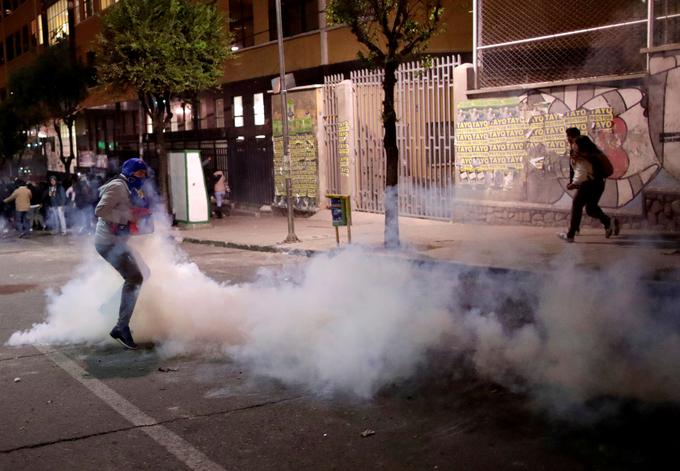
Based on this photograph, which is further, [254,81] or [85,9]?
[85,9]

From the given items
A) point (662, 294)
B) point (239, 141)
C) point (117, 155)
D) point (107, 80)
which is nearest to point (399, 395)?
point (662, 294)

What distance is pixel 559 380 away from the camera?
5.04m

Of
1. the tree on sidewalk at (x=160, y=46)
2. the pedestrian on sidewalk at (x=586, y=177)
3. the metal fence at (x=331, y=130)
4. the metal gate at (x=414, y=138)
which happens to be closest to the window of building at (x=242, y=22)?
the tree on sidewalk at (x=160, y=46)

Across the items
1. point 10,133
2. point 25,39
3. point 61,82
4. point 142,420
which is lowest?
point 142,420

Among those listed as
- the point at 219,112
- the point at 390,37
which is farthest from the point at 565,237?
the point at 219,112

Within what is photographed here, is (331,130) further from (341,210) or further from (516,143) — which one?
(341,210)

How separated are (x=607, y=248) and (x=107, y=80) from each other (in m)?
14.5

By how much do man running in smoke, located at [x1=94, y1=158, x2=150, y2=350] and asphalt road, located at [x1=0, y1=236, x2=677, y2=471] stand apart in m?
0.48

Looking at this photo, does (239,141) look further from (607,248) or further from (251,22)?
(607,248)

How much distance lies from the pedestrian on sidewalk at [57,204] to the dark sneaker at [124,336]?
14703mm

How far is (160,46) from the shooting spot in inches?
747

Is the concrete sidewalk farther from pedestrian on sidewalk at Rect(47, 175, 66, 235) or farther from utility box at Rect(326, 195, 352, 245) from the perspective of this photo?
pedestrian on sidewalk at Rect(47, 175, 66, 235)

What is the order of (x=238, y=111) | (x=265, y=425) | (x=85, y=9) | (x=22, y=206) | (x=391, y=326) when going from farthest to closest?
(x=85, y=9) → (x=238, y=111) → (x=22, y=206) → (x=391, y=326) → (x=265, y=425)

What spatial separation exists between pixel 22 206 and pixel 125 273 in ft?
49.3
